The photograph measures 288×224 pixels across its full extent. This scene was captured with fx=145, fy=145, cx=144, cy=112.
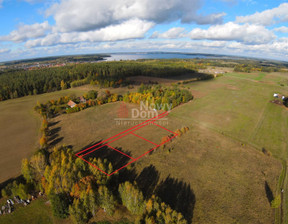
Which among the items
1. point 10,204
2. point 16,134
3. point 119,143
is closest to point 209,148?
point 119,143

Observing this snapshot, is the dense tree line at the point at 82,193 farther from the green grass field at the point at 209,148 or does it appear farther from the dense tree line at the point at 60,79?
the dense tree line at the point at 60,79

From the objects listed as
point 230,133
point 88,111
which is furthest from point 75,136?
point 230,133

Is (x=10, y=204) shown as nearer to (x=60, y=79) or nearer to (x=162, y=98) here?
(x=162, y=98)

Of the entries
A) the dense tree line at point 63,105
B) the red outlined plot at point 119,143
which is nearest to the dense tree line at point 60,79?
the dense tree line at point 63,105

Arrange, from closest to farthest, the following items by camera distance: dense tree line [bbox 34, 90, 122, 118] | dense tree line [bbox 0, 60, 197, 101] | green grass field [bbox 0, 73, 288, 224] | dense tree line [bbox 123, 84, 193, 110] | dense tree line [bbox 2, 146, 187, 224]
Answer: dense tree line [bbox 2, 146, 187, 224] → green grass field [bbox 0, 73, 288, 224] → dense tree line [bbox 34, 90, 122, 118] → dense tree line [bbox 123, 84, 193, 110] → dense tree line [bbox 0, 60, 197, 101]

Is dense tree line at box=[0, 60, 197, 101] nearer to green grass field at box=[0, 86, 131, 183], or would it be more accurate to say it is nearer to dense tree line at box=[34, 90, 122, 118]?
green grass field at box=[0, 86, 131, 183]

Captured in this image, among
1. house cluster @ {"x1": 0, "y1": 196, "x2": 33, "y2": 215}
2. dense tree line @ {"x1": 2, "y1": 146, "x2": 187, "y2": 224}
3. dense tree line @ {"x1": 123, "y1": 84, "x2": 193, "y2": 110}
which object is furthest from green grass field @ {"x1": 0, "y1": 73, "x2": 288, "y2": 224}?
house cluster @ {"x1": 0, "y1": 196, "x2": 33, "y2": 215}
